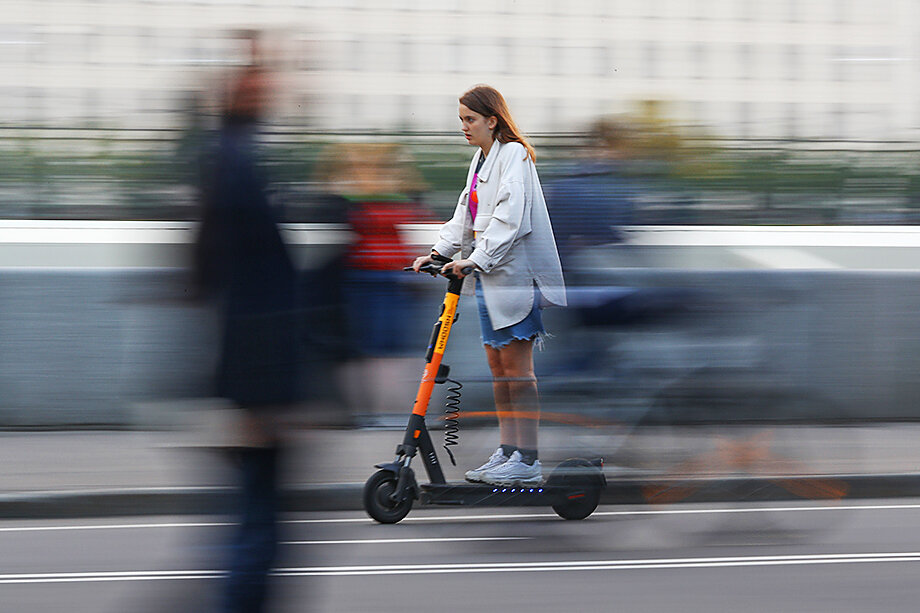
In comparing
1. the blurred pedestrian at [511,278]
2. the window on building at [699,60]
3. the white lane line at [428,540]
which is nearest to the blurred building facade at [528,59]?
the window on building at [699,60]

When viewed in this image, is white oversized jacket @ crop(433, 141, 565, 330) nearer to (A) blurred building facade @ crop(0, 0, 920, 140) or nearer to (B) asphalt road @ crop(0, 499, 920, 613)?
(B) asphalt road @ crop(0, 499, 920, 613)

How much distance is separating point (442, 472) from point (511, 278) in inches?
33.0

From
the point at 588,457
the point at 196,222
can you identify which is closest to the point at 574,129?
the point at 588,457

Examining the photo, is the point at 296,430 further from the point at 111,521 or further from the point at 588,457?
the point at 111,521

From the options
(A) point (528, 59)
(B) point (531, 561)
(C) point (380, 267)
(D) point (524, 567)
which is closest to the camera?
(D) point (524, 567)

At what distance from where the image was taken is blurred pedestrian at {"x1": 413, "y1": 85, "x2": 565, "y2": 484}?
537 centimetres

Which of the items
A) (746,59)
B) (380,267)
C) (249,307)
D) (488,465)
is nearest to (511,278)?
(488,465)

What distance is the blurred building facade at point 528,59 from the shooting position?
7219 mm

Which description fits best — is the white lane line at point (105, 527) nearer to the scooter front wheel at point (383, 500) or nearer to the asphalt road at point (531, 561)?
the asphalt road at point (531, 561)

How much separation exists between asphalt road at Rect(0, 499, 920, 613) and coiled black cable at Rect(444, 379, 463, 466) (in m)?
0.39

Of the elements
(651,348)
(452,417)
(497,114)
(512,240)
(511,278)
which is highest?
(497,114)

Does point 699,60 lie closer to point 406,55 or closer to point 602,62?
point 602,62

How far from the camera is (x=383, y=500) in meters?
5.59

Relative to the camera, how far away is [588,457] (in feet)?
17.8
